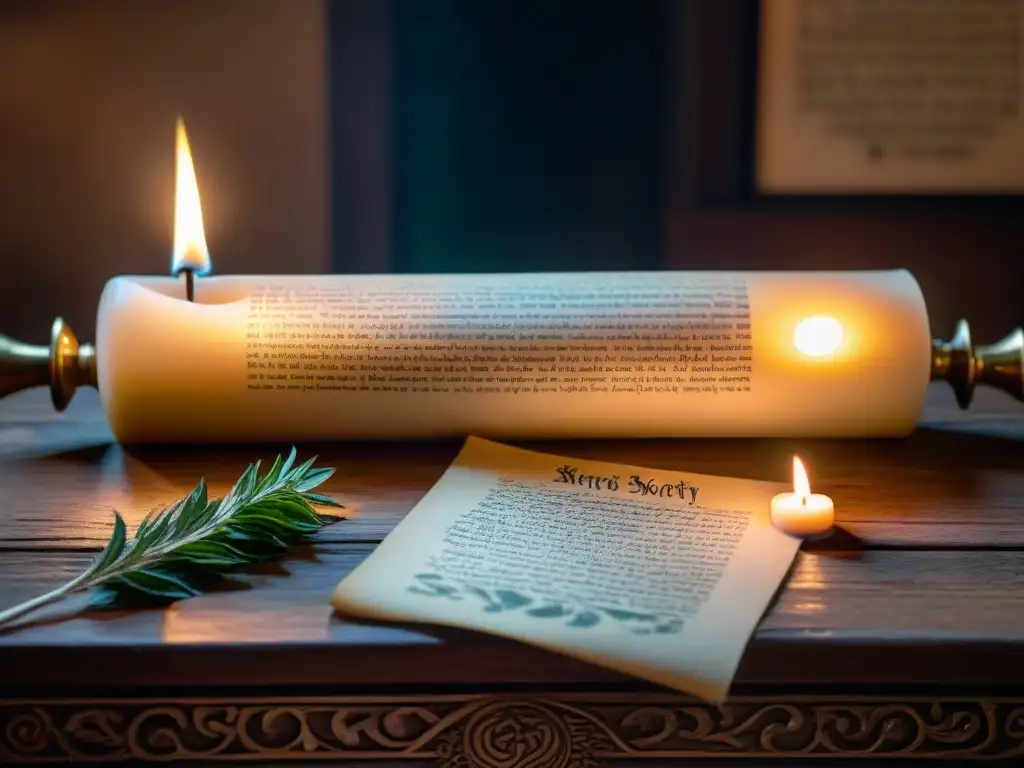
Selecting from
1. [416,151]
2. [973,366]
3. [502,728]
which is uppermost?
[416,151]

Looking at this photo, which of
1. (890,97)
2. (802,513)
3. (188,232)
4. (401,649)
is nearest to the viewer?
(401,649)

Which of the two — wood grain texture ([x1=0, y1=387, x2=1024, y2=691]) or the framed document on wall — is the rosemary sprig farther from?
the framed document on wall

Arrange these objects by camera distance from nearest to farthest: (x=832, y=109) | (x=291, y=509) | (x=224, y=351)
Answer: (x=291, y=509) → (x=224, y=351) → (x=832, y=109)

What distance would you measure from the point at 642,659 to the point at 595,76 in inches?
35.3

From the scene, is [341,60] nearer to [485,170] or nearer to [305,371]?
[485,170]

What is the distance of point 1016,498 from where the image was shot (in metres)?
0.59

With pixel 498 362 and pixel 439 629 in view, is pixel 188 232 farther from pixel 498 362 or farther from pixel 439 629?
pixel 439 629

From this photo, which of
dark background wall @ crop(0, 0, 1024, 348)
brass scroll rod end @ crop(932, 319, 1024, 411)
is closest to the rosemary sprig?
brass scroll rod end @ crop(932, 319, 1024, 411)

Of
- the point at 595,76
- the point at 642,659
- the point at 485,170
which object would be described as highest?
the point at 595,76

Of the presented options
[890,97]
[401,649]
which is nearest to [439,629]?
[401,649]

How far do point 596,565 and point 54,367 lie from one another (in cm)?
44

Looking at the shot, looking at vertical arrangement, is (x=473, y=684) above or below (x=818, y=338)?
below

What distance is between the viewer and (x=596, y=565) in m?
0.47

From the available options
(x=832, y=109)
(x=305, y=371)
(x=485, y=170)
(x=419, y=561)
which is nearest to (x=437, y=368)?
(x=305, y=371)
